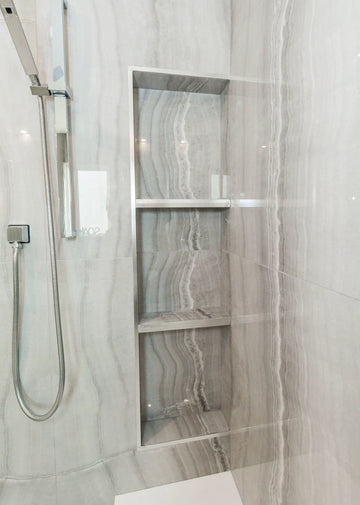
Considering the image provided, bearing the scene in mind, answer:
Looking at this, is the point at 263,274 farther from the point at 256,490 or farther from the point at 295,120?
the point at 256,490

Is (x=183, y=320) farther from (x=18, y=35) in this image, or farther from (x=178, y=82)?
(x=18, y=35)

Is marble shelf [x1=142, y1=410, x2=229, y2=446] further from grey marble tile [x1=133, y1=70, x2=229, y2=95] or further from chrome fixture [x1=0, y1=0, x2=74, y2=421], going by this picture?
grey marble tile [x1=133, y1=70, x2=229, y2=95]

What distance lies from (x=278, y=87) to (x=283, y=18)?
15 centimetres

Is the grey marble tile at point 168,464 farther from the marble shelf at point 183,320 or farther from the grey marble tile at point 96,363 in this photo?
the marble shelf at point 183,320

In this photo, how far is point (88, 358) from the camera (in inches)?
42.0

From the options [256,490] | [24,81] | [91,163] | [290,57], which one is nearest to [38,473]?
[256,490]

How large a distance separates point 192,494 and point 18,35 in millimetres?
1521

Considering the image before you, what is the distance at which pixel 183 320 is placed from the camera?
111 cm

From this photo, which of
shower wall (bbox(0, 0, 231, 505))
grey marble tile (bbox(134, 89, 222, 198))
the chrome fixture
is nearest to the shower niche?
grey marble tile (bbox(134, 89, 222, 198))

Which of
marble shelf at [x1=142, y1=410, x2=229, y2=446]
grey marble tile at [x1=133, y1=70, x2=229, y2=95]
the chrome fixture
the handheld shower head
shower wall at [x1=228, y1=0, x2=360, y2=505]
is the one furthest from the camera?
marble shelf at [x1=142, y1=410, x2=229, y2=446]

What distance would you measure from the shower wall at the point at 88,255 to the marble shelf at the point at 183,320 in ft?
0.26

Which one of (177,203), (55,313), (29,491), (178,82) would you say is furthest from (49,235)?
(29,491)

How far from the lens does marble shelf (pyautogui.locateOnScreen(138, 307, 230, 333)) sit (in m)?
1.08

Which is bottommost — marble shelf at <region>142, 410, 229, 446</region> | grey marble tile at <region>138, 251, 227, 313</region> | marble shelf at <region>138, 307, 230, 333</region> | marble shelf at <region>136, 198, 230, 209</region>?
marble shelf at <region>142, 410, 229, 446</region>
